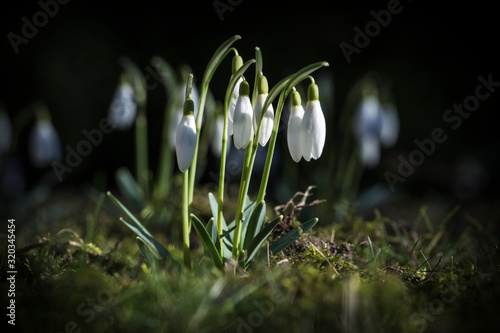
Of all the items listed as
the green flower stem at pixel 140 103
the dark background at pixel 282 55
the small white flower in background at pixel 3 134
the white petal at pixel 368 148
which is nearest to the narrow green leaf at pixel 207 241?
the green flower stem at pixel 140 103

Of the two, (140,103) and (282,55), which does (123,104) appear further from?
(282,55)

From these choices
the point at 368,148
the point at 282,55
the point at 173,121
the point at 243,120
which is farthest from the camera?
the point at 282,55

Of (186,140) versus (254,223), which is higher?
(186,140)

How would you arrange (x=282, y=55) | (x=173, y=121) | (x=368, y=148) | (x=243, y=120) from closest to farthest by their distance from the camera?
(x=243, y=120) < (x=173, y=121) < (x=368, y=148) < (x=282, y=55)

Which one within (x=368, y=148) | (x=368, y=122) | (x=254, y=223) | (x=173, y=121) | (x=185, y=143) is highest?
(x=185, y=143)

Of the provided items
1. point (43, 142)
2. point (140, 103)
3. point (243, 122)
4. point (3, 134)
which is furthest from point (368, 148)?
point (3, 134)

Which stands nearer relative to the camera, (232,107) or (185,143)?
(185,143)

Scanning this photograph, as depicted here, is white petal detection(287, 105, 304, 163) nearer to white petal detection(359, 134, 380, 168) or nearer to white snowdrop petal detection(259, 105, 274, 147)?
white snowdrop petal detection(259, 105, 274, 147)
